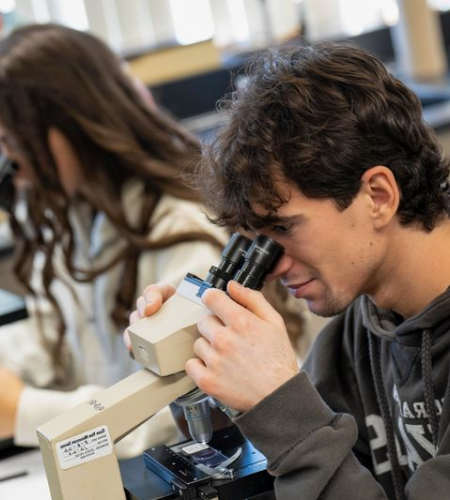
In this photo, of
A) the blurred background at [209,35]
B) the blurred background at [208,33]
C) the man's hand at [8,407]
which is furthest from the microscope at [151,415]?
the blurred background at [208,33]

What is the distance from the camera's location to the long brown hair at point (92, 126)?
201 cm

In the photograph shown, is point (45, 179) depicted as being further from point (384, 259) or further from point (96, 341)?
point (384, 259)

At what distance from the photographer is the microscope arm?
3.64 feet

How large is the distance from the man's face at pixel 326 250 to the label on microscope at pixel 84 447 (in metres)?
0.30

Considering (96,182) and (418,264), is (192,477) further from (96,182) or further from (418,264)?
(96,182)

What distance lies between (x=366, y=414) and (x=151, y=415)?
1.26ft

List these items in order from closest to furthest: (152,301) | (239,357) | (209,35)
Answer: (239,357), (152,301), (209,35)

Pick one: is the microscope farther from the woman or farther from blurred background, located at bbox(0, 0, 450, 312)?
blurred background, located at bbox(0, 0, 450, 312)

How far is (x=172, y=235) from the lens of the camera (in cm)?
196

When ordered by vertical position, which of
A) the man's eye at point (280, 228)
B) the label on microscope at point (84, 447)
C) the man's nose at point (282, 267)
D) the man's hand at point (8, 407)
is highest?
the man's eye at point (280, 228)

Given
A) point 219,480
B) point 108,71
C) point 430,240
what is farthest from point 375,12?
point 219,480

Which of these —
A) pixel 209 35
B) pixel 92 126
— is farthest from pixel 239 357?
pixel 209 35

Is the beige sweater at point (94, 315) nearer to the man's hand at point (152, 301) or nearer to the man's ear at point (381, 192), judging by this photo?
the man's hand at point (152, 301)

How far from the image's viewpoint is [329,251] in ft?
3.94
